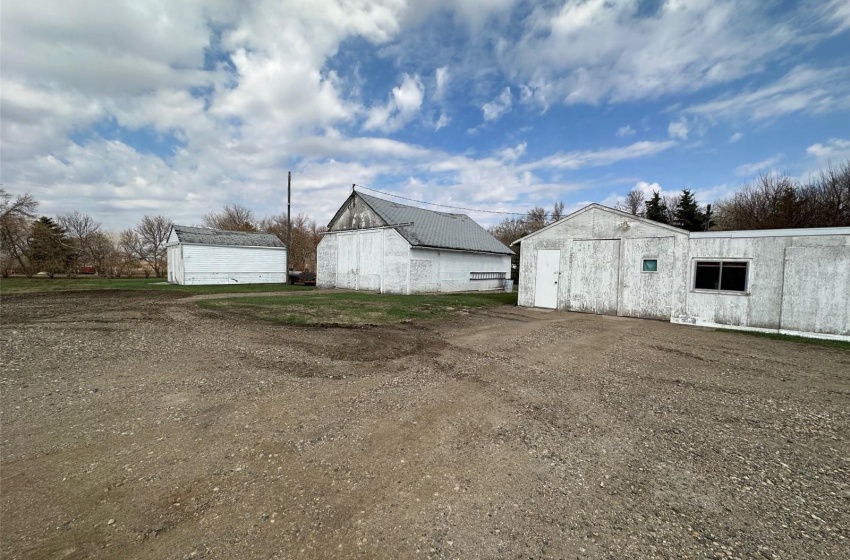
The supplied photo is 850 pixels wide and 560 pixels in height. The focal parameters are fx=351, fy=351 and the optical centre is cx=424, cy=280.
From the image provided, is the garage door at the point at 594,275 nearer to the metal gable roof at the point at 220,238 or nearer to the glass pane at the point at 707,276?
the glass pane at the point at 707,276

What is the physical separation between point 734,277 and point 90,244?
5601cm

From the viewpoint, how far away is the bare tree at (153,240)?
43.1m

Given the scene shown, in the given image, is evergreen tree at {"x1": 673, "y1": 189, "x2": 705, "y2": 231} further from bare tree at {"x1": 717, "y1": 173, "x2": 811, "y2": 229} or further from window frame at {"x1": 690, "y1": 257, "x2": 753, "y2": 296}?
window frame at {"x1": 690, "y1": 257, "x2": 753, "y2": 296}

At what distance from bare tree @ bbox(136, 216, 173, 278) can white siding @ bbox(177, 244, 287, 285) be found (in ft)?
63.6

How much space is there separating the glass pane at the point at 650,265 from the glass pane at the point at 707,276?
4.02 feet

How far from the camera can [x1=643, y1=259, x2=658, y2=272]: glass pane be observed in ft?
41.7

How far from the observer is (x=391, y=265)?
21.5 metres

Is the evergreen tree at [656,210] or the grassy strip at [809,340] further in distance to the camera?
the evergreen tree at [656,210]

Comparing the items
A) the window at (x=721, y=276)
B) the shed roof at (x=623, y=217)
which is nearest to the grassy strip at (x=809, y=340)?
the window at (x=721, y=276)

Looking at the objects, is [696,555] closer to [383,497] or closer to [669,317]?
[383,497]

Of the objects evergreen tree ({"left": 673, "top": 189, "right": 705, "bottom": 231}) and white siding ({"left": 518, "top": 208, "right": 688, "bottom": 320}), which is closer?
white siding ({"left": 518, "top": 208, "right": 688, "bottom": 320})

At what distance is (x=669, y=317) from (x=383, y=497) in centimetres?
1310

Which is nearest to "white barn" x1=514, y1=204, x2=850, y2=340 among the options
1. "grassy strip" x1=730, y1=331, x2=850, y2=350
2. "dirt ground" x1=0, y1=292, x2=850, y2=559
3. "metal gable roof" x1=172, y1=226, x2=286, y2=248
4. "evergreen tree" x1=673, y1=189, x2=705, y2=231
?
"grassy strip" x1=730, y1=331, x2=850, y2=350

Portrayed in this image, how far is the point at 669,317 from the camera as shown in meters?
12.4
